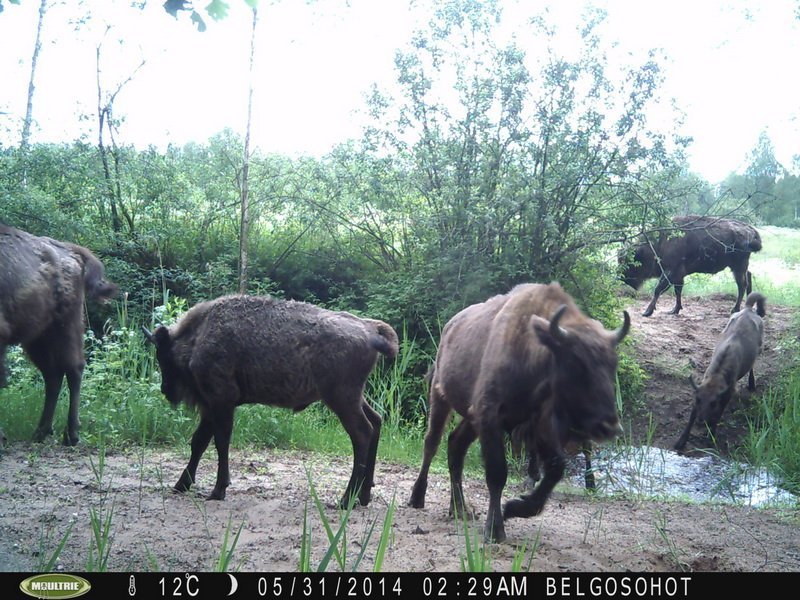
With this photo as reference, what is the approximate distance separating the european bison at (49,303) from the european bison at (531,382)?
Answer: 4.06m

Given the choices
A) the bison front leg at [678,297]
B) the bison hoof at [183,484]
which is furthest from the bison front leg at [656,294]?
the bison hoof at [183,484]

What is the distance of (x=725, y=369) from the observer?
1143 centimetres

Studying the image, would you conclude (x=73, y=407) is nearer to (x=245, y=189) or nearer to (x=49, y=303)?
(x=49, y=303)

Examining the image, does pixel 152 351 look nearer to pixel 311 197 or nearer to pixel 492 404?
pixel 311 197

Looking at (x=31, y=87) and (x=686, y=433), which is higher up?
(x=31, y=87)

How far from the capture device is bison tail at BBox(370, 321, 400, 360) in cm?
643

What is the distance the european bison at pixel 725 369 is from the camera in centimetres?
1122

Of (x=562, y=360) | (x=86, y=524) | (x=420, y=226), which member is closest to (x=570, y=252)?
(x=420, y=226)

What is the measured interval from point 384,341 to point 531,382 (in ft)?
4.94

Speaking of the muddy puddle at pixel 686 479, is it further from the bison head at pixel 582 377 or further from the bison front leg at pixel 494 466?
the bison head at pixel 582 377
